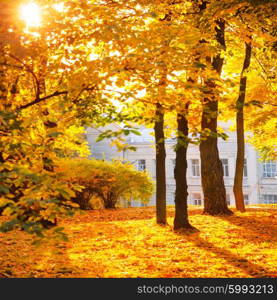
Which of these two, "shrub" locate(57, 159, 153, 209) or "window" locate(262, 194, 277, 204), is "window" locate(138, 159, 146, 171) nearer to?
"window" locate(262, 194, 277, 204)

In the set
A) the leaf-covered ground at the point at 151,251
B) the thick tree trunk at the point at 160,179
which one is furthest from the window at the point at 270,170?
the thick tree trunk at the point at 160,179

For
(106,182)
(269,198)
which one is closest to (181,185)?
(106,182)

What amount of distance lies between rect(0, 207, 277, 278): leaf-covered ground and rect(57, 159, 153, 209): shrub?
5.06 m

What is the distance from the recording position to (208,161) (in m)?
14.2

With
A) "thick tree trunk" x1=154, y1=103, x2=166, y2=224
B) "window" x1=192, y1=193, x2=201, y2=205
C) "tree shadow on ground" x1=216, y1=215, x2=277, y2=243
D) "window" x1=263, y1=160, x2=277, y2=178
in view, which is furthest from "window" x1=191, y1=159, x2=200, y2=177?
"thick tree trunk" x1=154, y1=103, x2=166, y2=224

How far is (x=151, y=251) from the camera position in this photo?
8.70 metres

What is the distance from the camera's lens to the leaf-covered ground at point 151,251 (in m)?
6.89

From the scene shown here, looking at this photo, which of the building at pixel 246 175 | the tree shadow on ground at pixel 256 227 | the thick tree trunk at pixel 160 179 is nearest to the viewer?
the tree shadow on ground at pixel 256 227

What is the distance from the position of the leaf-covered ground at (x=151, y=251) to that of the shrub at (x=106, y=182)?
5063 millimetres

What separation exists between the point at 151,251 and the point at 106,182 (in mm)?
9831

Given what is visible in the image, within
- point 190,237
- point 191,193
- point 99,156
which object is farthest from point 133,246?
point 99,156

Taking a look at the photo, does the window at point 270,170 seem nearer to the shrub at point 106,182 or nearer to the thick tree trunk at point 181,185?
the shrub at point 106,182

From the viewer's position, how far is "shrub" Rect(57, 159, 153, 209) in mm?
17984

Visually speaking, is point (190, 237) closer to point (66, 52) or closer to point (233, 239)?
point (233, 239)
